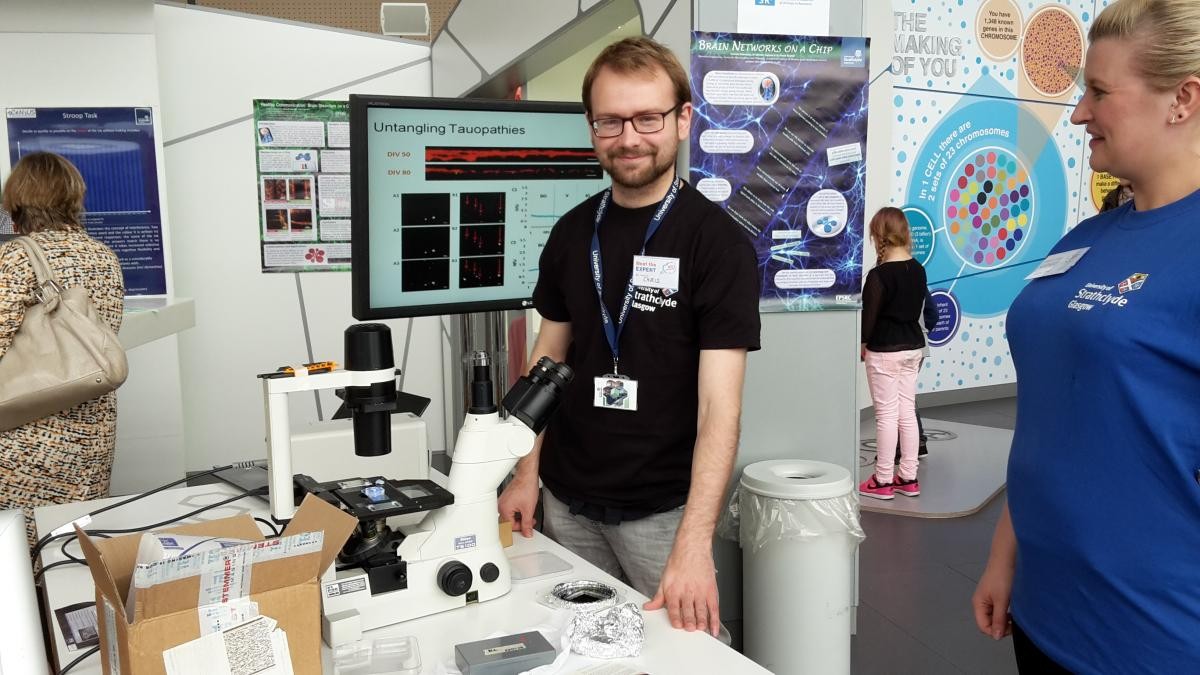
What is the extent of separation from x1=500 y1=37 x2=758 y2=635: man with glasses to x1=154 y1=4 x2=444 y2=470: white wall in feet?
11.4

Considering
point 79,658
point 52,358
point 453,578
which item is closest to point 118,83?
point 52,358

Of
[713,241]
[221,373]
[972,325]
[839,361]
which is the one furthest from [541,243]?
[972,325]

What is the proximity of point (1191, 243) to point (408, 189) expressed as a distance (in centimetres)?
134

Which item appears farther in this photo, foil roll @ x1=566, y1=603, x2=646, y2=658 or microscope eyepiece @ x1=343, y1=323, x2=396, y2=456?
microscope eyepiece @ x1=343, y1=323, x2=396, y2=456

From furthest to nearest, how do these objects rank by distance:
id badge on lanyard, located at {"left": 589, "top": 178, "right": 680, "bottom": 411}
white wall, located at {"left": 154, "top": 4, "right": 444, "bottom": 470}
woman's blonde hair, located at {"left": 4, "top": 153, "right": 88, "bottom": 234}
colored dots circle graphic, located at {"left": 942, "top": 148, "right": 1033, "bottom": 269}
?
colored dots circle graphic, located at {"left": 942, "top": 148, "right": 1033, "bottom": 269} < white wall, located at {"left": 154, "top": 4, "right": 444, "bottom": 470} < woman's blonde hair, located at {"left": 4, "top": 153, "right": 88, "bottom": 234} < id badge on lanyard, located at {"left": 589, "top": 178, "right": 680, "bottom": 411}

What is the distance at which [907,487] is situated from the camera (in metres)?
4.81

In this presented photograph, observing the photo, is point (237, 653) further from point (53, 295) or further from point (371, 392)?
point (53, 295)

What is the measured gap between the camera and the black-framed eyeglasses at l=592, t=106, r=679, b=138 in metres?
1.58

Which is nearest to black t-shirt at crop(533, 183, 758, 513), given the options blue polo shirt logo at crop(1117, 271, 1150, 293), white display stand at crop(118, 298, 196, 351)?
blue polo shirt logo at crop(1117, 271, 1150, 293)

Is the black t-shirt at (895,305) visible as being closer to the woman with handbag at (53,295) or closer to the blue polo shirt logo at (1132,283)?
the woman with handbag at (53,295)

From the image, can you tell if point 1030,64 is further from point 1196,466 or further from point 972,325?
point 1196,466

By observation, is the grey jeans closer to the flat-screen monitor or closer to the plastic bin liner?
the flat-screen monitor

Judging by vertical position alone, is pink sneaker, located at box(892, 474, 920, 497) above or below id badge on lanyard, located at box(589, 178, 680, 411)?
below

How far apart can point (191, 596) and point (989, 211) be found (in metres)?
7.12
